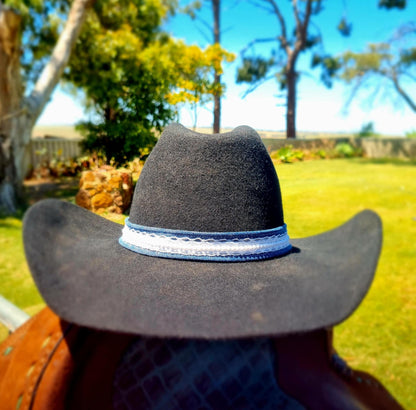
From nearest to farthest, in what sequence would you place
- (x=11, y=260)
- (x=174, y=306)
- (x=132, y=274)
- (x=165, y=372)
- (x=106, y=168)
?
(x=174, y=306) → (x=132, y=274) → (x=165, y=372) → (x=106, y=168) → (x=11, y=260)

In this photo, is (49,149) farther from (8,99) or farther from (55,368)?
(55,368)

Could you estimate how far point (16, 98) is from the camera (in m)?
8.35

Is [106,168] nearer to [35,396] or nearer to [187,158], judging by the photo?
[187,158]

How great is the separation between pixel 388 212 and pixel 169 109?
3.65 m

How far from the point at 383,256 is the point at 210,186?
4.73 meters

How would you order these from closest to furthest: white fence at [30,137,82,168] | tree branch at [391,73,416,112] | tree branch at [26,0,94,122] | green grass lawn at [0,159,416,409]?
green grass lawn at [0,159,416,409] → tree branch at [391,73,416,112] → tree branch at [26,0,94,122] → white fence at [30,137,82,168]

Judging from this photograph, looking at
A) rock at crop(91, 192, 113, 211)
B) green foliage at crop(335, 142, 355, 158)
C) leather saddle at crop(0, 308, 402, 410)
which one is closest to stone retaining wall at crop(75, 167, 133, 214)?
rock at crop(91, 192, 113, 211)

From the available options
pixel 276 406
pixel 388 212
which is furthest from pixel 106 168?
pixel 388 212

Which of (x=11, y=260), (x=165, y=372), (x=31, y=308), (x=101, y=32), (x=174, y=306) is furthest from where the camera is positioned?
(x=101, y=32)

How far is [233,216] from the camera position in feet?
3.35

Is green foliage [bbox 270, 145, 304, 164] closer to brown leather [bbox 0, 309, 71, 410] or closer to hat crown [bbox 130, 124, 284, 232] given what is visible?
hat crown [bbox 130, 124, 284, 232]

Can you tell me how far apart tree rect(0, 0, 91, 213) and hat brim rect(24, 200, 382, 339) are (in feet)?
27.8

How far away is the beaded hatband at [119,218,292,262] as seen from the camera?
983 mm

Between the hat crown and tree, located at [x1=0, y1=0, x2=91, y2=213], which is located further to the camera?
tree, located at [x1=0, y1=0, x2=91, y2=213]
